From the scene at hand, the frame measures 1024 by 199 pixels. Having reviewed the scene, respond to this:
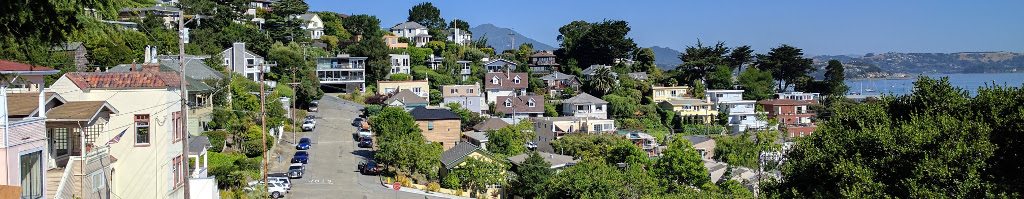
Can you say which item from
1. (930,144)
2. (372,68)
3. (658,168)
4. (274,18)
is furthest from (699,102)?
(930,144)

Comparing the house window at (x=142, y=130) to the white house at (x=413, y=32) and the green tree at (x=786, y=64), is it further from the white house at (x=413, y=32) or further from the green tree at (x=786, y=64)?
the green tree at (x=786, y=64)

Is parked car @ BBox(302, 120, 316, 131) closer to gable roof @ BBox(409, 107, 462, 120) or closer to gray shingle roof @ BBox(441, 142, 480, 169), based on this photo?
gable roof @ BBox(409, 107, 462, 120)

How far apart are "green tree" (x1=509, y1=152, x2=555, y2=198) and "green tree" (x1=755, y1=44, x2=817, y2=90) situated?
192 ft

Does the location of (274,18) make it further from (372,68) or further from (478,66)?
(478,66)

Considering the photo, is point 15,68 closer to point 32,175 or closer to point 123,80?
point 123,80

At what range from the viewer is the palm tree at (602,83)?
72375 mm

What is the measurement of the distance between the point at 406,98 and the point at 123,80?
42.8m

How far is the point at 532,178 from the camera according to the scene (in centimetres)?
3528

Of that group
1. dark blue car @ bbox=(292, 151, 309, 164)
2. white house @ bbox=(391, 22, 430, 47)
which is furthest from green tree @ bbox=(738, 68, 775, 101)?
dark blue car @ bbox=(292, 151, 309, 164)

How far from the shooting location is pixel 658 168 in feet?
130

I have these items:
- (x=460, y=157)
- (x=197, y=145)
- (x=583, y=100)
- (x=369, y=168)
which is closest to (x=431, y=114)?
(x=460, y=157)

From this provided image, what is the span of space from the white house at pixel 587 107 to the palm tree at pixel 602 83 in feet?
11.0

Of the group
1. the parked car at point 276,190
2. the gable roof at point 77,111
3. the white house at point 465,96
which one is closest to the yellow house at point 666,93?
the white house at point 465,96

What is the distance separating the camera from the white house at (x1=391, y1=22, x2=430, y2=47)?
290 feet
